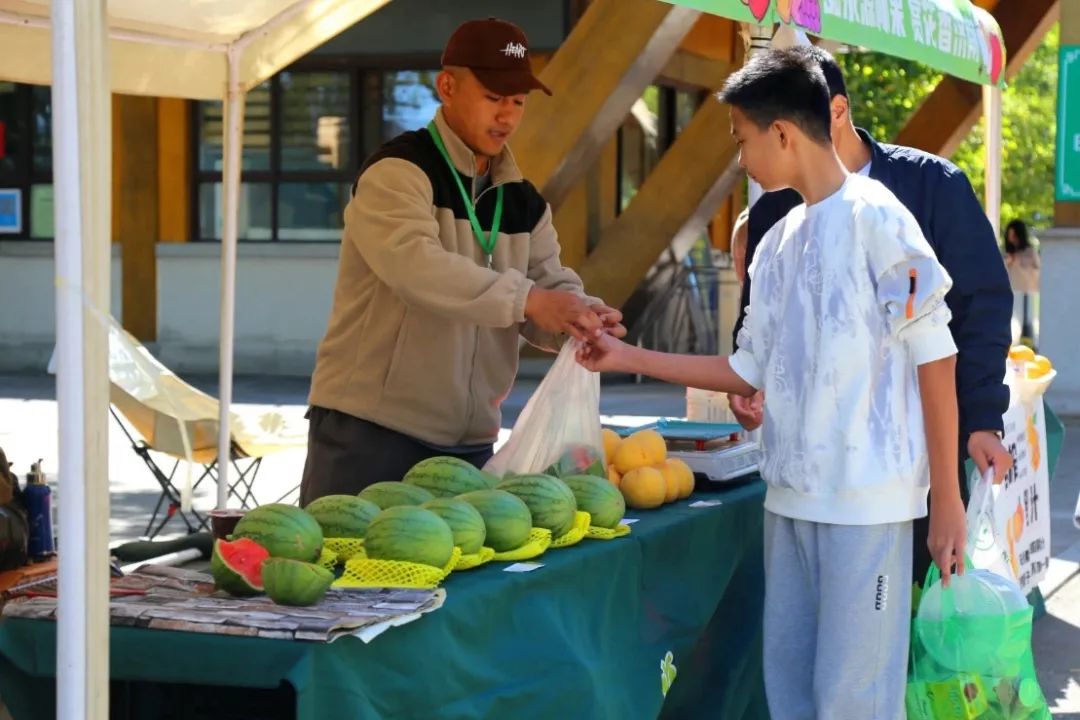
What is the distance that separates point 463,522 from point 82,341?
1003 millimetres

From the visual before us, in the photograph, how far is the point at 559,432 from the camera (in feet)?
13.9

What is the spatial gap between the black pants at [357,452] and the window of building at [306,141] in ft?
43.7

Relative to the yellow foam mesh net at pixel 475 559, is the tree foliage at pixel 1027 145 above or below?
above

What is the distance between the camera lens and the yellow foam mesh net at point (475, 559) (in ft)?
11.0

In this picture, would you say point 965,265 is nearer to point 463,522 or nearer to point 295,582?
point 463,522

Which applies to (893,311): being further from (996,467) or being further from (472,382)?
(472,382)

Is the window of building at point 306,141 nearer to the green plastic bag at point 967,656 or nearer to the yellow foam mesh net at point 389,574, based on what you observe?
the green plastic bag at point 967,656

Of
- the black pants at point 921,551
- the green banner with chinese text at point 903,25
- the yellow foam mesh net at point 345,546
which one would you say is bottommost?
the black pants at point 921,551

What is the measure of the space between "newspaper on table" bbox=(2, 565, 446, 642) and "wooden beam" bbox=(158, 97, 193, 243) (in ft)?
50.2

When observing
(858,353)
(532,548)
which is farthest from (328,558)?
(858,353)

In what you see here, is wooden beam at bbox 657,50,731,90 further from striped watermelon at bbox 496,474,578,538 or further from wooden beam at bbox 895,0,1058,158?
striped watermelon at bbox 496,474,578,538

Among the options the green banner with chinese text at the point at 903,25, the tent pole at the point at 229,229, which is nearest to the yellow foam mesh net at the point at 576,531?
the green banner with chinese text at the point at 903,25

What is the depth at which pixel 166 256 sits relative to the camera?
711 inches

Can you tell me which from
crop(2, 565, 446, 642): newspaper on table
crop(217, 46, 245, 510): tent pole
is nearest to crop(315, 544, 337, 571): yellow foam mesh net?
crop(2, 565, 446, 642): newspaper on table
